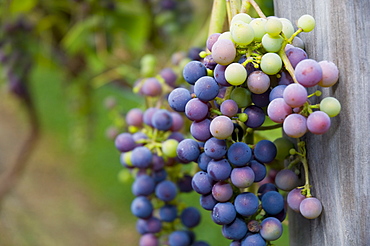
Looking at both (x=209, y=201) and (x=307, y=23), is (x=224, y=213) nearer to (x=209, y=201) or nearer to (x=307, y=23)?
(x=209, y=201)

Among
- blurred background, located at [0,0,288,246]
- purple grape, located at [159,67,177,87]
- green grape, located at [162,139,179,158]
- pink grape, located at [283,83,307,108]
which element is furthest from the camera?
blurred background, located at [0,0,288,246]

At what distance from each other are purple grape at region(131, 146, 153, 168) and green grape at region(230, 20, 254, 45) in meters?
0.18

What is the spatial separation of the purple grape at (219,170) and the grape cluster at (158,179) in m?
0.11

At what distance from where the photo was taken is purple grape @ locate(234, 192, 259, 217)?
1.07 feet

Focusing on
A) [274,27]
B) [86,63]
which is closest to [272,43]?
[274,27]

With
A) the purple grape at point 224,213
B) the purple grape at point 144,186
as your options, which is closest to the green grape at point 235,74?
the purple grape at point 224,213

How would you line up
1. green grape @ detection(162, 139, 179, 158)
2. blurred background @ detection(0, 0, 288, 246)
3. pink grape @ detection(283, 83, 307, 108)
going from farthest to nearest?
blurred background @ detection(0, 0, 288, 246) < green grape @ detection(162, 139, 179, 158) < pink grape @ detection(283, 83, 307, 108)

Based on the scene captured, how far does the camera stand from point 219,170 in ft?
1.06

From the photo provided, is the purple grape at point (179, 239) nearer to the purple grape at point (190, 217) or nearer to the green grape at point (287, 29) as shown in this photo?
the purple grape at point (190, 217)

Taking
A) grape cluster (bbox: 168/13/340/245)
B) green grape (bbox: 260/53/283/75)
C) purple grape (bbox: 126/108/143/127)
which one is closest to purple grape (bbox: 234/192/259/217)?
grape cluster (bbox: 168/13/340/245)

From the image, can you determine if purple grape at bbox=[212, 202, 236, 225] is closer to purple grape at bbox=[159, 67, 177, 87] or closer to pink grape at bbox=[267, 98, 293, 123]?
pink grape at bbox=[267, 98, 293, 123]

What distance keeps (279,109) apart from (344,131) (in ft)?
0.20

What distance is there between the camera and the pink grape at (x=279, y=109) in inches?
11.6

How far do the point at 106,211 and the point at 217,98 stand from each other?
1591 millimetres
